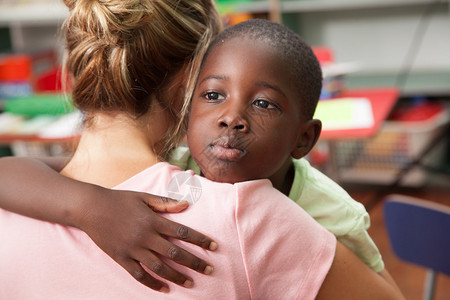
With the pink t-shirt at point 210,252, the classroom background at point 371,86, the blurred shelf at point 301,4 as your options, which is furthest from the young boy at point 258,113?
the blurred shelf at point 301,4

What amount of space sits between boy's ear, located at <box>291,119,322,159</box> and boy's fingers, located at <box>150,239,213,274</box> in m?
0.32

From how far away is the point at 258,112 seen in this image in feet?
2.88

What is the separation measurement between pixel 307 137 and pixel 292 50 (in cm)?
16

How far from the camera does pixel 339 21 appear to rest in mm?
3957

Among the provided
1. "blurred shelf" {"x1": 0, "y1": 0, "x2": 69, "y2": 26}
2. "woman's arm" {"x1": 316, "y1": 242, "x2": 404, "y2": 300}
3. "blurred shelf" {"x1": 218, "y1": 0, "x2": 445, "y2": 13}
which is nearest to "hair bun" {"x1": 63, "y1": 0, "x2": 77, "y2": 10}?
"woman's arm" {"x1": 316, "y1": 242, "x2": 404, "y2": 300}

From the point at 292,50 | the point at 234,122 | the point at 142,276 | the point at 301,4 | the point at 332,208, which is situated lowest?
the point at 142,276

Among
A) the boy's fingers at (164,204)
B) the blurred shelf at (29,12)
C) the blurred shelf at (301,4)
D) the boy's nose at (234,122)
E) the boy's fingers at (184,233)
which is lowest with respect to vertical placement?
the boy's fingers at (184,233)

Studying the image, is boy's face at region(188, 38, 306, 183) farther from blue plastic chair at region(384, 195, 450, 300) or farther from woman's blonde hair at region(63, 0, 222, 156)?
blue plastic chair at region(384, 195, 450, 300)

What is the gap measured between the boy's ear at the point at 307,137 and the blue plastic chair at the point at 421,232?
2.47 feet

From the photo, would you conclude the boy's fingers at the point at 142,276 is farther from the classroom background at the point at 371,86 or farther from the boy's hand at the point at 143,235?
the classroom background at the point at 371,86

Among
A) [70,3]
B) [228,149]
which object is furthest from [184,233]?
[70,3]

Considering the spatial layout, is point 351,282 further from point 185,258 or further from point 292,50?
point 292,50

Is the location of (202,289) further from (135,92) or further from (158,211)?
(135,92)

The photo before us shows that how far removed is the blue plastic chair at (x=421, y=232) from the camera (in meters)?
1.60
